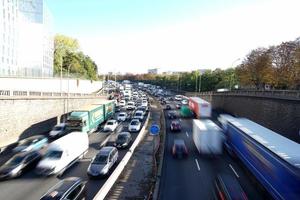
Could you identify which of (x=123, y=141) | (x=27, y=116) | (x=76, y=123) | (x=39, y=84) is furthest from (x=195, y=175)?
(x=39, y=84)

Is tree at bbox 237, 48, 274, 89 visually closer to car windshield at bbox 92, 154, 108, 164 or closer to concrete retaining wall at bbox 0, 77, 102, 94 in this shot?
concrete retaining wall at bbox 0, 77, 102, 94

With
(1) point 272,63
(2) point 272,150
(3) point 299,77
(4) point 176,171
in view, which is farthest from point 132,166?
(1) point 272,63

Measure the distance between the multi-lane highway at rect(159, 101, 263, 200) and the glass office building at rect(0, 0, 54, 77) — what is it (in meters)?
29.4

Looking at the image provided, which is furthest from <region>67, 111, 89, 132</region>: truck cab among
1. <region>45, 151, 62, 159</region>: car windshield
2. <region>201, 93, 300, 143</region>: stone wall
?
<region>201, 93, 300, 143</region>: stone wall

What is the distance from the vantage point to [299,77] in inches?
1967

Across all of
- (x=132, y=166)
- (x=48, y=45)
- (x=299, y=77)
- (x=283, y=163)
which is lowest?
(x=132, y=166)

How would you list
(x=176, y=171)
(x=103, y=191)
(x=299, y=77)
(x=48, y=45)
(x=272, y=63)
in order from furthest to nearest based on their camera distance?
(x=48, y=45)
(x=272, y=63)
(x=299, y=77)
(x=176, y=171)
(x=103, y=191)

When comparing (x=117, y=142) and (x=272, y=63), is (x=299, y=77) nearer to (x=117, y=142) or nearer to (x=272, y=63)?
(x=272, y=63)

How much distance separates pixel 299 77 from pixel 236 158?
2960 cm

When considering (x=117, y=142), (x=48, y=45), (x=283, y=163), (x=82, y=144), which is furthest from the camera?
(x=48, y=45)

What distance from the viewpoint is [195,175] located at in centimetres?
2244

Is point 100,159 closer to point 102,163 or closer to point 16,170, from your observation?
point 102,163

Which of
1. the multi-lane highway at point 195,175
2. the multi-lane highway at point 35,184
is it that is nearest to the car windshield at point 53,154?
the multi-lane highway at point 35,184

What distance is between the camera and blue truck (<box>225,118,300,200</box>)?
47.9 feet
